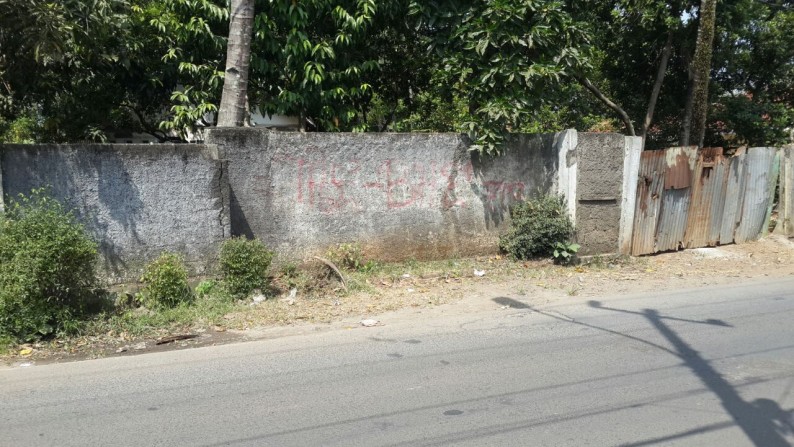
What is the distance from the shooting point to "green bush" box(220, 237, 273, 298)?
24.0 ft

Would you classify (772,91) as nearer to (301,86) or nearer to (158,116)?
(301,86)

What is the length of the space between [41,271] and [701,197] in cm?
994

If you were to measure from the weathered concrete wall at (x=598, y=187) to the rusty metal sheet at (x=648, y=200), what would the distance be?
1.28 feet

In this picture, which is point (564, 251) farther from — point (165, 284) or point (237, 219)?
point (165, 284)

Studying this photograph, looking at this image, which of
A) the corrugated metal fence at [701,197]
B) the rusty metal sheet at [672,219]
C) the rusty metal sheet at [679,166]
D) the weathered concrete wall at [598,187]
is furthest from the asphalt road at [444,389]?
the rusty metal sheet at [679,166]

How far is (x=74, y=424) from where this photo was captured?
421 centimetres

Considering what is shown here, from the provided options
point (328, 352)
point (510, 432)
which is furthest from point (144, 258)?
point (510, 432)

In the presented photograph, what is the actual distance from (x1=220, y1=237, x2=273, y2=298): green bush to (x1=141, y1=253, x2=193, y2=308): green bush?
19.7 inches

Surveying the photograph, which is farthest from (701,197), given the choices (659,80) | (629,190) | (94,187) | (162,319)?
(94,187)

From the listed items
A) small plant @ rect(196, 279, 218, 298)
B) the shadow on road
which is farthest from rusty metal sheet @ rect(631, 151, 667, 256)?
small plant @ rect(196, 279, 218, 298)

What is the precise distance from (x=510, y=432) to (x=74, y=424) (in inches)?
117

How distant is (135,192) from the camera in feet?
24.2

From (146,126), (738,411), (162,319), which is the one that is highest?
(146,126)

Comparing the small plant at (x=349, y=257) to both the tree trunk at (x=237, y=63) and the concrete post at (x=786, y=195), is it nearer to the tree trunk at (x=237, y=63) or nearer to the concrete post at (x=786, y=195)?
the tree trunk at (x=237, y=63)
